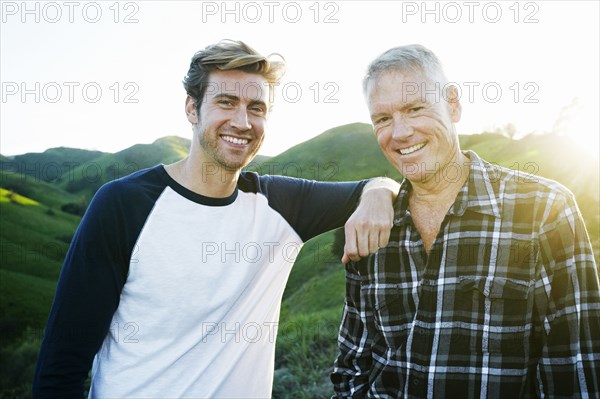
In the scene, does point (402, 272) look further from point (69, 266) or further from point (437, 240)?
point (69, 266)

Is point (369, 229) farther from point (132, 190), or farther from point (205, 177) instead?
point (132, 190)

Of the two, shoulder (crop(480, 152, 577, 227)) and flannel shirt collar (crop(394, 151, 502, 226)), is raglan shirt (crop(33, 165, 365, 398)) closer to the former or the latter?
flannel shirt collar (crop(394, 151, 502, 226))

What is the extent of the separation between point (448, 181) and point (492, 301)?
913 mm

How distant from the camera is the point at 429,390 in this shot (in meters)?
3.04

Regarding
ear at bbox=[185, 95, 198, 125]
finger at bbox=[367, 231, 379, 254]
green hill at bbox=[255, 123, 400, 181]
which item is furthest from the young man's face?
green hill at bbox=[255, 123, 400, 181]

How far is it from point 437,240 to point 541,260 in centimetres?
65

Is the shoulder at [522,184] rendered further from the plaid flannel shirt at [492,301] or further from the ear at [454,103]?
the ear at [454,103]

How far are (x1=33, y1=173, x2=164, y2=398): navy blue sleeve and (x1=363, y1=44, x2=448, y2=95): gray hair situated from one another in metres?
2.14

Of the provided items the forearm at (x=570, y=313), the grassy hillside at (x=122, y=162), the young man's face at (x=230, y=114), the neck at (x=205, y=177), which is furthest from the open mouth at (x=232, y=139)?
the grassy hillside at (x=122, y=162)

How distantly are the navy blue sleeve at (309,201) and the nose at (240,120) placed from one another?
19.3 inches

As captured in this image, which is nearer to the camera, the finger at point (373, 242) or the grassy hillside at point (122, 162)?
the finger at point (373, 242)

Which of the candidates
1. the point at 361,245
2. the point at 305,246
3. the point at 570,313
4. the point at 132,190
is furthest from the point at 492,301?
the point at 305,246

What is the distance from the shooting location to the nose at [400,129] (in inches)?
132

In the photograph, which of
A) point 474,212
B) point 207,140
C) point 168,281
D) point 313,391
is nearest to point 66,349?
point 168,281
